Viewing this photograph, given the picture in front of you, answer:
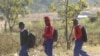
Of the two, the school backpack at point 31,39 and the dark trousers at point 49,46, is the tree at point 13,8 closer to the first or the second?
the dark trousers at point 49,46

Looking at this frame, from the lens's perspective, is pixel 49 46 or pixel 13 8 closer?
pixel 49 46

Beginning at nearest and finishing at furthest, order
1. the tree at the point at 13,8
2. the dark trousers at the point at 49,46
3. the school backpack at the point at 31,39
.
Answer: the school backpack at the point at 31,39 < the dark trousers at the point at 49,46 < the tree at the point at 13,8

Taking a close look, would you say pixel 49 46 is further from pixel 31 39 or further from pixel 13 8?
pixel 13 8

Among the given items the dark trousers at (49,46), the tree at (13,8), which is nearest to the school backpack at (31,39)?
the dark trousers at (49,46)

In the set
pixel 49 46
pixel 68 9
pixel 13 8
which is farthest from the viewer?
pixel 13 8

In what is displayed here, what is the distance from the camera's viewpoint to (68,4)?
24.2 metres

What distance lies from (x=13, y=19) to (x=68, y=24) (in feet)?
78.5

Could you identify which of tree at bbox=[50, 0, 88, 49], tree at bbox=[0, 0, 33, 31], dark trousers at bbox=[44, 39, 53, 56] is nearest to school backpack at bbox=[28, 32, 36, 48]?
dark trousers at bbox=[44, 39, 53, 56]

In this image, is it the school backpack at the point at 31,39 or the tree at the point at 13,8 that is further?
the tree at the point at 13,8

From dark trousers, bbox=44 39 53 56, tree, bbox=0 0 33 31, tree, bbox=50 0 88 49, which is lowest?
tree, bbox=0 0 33 31

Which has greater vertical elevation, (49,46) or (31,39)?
(31,39)

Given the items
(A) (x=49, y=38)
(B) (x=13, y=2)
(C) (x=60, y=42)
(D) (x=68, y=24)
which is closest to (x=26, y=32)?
(A) (x=49, y=38)

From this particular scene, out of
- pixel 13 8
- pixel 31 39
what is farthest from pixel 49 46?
pixel 13 8

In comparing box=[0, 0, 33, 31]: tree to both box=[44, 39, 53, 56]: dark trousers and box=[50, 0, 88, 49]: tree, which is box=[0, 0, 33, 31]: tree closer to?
box=[50, 0, 88, 49]: tree
